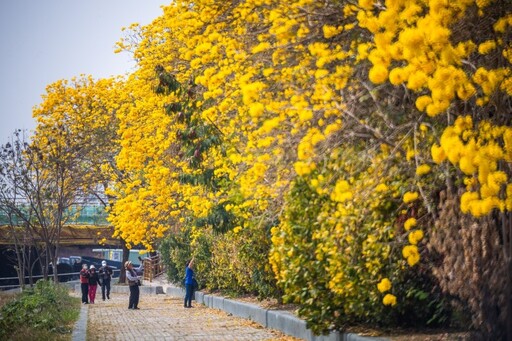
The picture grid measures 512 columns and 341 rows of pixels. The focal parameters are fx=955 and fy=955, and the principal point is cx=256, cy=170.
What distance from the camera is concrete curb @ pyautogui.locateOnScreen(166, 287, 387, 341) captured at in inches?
484

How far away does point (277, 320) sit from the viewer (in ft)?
54.4

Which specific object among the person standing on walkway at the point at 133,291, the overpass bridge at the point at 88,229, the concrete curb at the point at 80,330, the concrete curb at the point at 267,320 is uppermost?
the overpass bridge at the point at 88,229

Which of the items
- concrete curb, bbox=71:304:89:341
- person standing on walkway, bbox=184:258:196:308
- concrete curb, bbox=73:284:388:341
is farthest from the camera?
person standing on walkway, bbox=184:258:196:308

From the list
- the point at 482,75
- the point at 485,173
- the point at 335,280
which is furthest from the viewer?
the point at 335,280

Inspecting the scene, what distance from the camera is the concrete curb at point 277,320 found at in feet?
40.4

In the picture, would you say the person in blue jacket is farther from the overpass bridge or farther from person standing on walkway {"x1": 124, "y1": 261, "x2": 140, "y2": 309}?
the overpass bridge

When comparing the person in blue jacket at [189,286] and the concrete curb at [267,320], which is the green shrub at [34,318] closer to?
the concrete curb at [267,320]

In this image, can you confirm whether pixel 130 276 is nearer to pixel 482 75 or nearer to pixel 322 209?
pixel 322 209

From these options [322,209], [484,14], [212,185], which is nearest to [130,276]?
[212,185]

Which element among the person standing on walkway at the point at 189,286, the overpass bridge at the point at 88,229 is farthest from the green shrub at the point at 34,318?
the overpass bridge at the point at 88,229


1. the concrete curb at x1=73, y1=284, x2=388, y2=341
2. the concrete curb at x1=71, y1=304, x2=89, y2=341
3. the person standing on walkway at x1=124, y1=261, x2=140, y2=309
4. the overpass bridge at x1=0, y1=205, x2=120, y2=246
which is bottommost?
the concrete curb at x1=71, y1=304, x2=89, y2=341

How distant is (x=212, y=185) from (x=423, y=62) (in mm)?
14350

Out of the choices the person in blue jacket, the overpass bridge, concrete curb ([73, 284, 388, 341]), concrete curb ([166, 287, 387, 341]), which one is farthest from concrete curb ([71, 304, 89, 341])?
the overpass bridge

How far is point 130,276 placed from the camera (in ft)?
100
